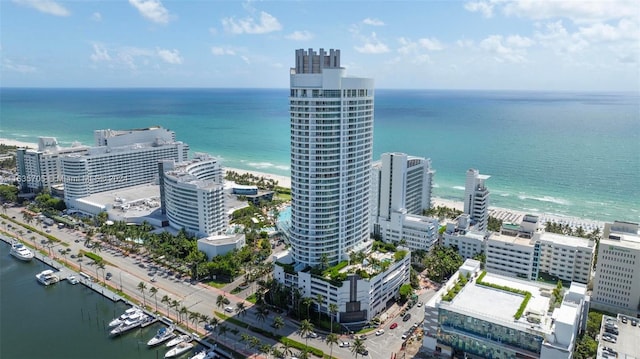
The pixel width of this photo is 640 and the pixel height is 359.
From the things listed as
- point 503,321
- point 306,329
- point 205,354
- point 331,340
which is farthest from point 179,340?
point 503,321

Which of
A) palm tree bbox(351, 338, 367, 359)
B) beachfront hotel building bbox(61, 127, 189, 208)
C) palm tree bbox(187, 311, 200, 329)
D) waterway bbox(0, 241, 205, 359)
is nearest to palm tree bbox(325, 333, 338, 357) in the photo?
palm tree bbox(351, 338, 367, 359)

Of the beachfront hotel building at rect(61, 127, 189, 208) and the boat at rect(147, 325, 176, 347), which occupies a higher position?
the beachfront hotel building at rect(61, 127, 189, 208)

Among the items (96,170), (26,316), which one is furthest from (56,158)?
(26,316)

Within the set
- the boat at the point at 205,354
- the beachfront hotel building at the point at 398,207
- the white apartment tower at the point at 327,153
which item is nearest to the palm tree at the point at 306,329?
the white apartment tower at the point at 327,153

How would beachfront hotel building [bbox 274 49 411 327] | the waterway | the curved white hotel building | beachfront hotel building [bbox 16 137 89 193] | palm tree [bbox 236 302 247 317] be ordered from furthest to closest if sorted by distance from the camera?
beachfront hotel building [bbox 16 137 89 193], the curved white hotel building, palm tree [bbox 236 302 247 317], beachfront hotel building [bbox 274 49 411 327], the waterway

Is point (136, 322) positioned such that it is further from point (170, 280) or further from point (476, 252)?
point (476, 252)

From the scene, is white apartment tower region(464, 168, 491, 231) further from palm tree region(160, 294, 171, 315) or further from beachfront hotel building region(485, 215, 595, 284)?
palm tree region(160, 294, 171, 315)
